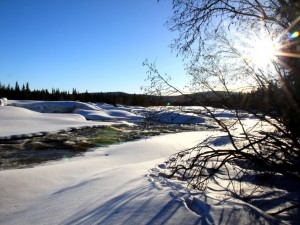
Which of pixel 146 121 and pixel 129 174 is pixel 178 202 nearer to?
pixel 146 121

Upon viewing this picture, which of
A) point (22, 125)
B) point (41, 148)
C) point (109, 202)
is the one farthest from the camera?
point (22, 125)

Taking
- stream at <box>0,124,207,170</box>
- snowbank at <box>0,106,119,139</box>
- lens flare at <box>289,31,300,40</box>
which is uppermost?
lens flare at <box>289,31,300,40</box>

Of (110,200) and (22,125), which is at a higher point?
(110,200)

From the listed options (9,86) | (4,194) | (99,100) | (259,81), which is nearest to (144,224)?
(259,81)

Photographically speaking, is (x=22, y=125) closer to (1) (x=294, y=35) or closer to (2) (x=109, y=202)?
(2) (x=109, y=202)

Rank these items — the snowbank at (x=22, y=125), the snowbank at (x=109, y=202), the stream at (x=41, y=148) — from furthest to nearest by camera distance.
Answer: the snowbank at (x=22, y=125) → the stream at (x=41, y=148) → the snowbank at (x=109, y=202)

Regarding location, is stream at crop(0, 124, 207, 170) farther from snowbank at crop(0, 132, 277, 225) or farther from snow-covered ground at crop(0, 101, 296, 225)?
snowbank at crop(0, 132, 277, 225)

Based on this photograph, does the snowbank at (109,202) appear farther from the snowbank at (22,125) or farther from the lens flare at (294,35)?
the snowbank at (22,125)

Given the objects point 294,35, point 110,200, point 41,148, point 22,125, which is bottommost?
point 41,148

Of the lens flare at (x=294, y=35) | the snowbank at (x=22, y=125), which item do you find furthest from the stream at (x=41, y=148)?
the lens flare at (x=294, y=35)

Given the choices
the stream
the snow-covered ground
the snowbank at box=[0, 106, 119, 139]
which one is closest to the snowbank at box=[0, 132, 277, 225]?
the snow-covered ground

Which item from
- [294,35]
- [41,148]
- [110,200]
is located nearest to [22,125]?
[41,148]

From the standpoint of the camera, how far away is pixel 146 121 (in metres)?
4.56

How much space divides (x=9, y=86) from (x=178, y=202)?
221ft
